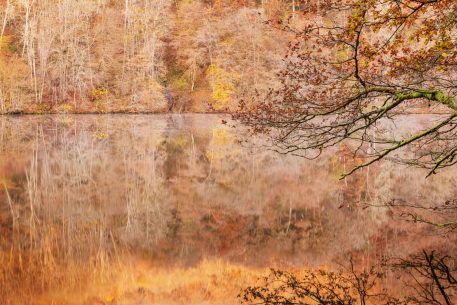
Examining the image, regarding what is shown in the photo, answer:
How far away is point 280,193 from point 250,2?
5120cm

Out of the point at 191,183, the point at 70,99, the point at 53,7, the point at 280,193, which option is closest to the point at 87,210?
the point at 191,183

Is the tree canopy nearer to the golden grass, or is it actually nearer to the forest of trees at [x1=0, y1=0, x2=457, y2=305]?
the forest of trees at [x1=0, y1=0, x2=457, y2=305]

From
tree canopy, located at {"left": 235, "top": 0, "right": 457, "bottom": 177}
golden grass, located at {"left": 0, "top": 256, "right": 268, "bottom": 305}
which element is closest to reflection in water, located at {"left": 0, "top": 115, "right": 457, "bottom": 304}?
golden grass, located at {"left": 0, "top": 256, "right": 268, "bottom": 305}

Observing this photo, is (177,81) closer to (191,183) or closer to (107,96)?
(107,96)

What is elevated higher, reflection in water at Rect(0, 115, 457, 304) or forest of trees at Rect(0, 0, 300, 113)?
forest of trees at Rect(0, 0, 300, 113)

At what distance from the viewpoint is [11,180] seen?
1507 cm

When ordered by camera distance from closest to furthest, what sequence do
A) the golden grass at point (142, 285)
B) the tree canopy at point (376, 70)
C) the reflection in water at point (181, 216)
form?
the tree canopy at point (376, 70)
the golden grass at point (142, 285)
the reflection in water at point (181, 216)

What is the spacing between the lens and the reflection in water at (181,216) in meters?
8.48

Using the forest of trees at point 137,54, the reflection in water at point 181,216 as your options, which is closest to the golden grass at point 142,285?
the reflection in water at point 181,216

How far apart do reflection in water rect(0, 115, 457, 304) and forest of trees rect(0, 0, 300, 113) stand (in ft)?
102

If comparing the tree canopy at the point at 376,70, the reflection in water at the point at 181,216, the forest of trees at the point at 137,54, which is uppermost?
the forest of trees at the point at 137,54

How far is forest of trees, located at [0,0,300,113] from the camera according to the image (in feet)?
166

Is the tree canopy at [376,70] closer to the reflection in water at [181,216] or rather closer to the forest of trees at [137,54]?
the reflection in water at [181,216]

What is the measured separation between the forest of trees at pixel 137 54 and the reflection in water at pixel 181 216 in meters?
31.2
